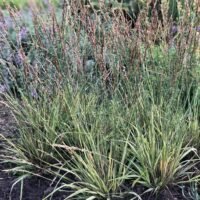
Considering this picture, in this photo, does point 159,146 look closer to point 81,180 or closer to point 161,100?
point 161,100

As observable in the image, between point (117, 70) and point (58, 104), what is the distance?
514 mm

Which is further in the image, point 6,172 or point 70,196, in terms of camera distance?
point 6,172

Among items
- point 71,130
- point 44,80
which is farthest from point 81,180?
point 44,80

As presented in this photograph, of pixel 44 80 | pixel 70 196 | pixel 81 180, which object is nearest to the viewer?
pixel 70 196

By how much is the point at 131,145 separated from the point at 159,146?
9.5 inches

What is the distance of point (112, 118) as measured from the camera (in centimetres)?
309

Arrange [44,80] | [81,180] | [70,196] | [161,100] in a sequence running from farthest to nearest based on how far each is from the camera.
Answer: [44,80] < [161,100] < [81,180] < [70,196]

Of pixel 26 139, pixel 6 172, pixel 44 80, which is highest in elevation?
pixel 44 80

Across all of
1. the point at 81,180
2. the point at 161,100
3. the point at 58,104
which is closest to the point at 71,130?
the point at 58,104

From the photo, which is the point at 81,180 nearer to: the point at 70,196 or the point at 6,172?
the point at 70,196

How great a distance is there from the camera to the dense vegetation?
2879mm

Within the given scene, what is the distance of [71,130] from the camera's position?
3209mm

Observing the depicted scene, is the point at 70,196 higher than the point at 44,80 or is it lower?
lower

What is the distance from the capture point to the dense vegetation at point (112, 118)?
2879mm
